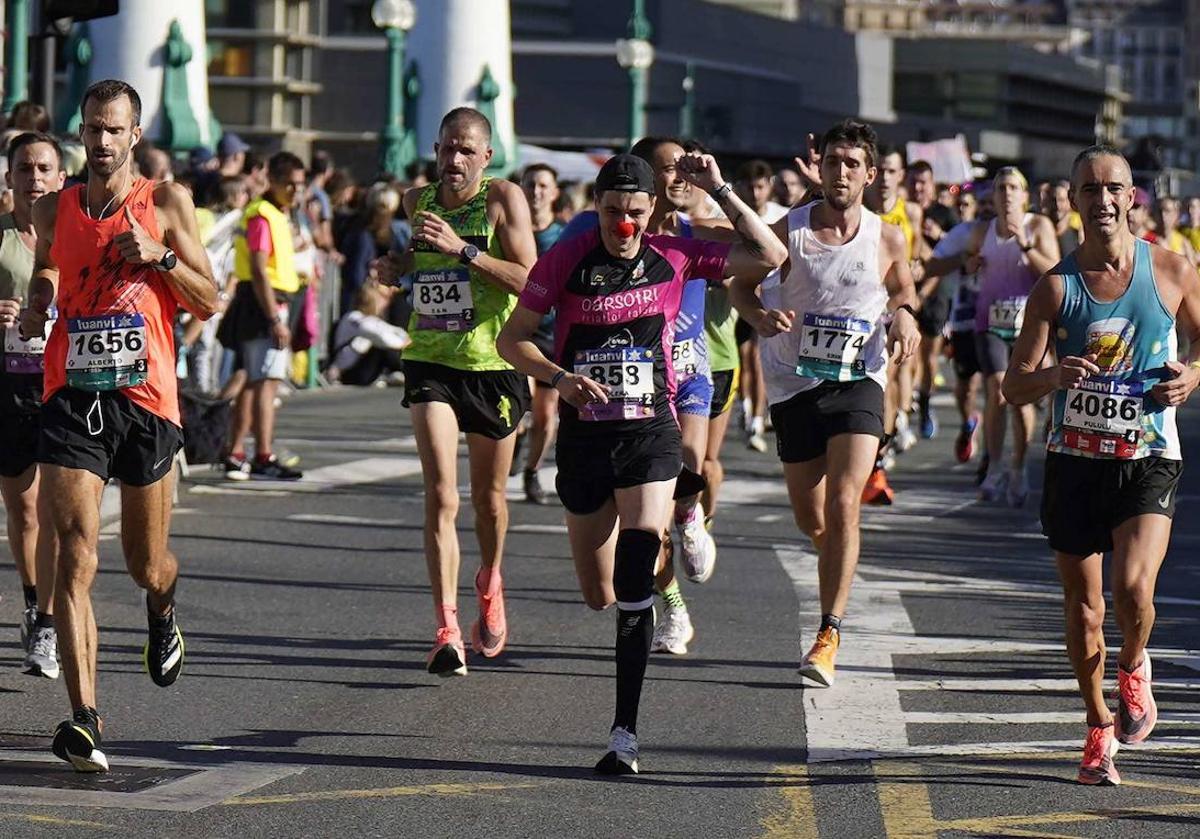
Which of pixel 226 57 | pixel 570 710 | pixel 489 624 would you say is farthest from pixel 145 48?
pixel 226 57

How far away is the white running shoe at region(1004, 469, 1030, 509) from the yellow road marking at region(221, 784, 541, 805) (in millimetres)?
9139

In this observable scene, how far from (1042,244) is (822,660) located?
7.27m

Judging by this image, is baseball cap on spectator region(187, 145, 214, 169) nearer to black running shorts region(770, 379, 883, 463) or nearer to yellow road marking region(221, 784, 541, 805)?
black running shorts region(770, 379, 883, 463)

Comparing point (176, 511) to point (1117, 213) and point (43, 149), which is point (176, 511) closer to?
point (43, 149)

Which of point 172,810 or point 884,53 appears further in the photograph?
point 884,53

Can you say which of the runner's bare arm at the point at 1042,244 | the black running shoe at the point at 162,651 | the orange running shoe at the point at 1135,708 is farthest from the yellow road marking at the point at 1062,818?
the runner's bare arm at the point at 1042,244

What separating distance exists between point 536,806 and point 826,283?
3.21 m

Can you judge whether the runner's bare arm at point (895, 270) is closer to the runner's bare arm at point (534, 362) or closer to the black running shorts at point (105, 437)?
the runner's bare arm at point (534, 362)

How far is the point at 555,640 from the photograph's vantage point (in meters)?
10.7

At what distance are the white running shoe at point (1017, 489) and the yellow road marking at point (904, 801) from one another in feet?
27.8

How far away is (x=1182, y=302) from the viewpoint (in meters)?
8.12

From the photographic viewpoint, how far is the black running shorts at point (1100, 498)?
26.4ft

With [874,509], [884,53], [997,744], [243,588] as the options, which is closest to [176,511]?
[243,588]

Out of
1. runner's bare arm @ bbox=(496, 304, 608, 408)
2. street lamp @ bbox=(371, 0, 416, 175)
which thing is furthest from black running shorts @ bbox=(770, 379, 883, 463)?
street lamp @ bbox=(371, 0, 416, 175)
